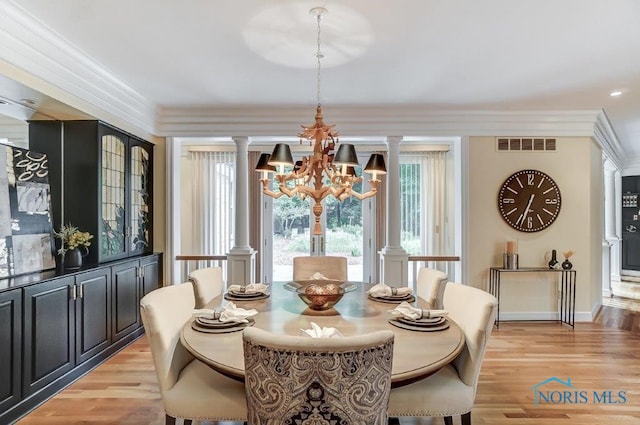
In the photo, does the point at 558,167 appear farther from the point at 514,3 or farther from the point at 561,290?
the point at 514,3

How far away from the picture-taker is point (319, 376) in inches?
47.4

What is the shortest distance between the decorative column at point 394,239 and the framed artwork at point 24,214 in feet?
11.4

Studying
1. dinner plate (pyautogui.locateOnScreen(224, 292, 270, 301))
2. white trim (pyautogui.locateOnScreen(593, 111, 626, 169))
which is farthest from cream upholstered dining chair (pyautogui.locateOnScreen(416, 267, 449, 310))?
white trim (pyautogui.locateOnScreen(593, 111, 626, 169))

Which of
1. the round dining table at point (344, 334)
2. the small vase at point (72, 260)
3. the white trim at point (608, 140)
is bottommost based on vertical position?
the round dining table at point (344, 334)

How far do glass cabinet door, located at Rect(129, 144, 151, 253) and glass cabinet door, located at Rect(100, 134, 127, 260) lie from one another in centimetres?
19

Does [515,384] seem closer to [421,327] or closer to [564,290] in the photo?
[421,327]

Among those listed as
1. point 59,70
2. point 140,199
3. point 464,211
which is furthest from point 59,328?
point 464,211

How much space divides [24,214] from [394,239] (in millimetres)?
3741

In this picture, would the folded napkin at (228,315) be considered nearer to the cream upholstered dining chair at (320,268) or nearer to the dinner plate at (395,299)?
the dinner plate at (395,299)

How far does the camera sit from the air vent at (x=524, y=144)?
4664 millimetres

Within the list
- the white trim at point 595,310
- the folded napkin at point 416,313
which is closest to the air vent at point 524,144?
the white trim at point 595,310

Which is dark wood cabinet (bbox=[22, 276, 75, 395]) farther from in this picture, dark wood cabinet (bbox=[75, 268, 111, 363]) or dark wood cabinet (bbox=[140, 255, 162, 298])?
dark wood cabinet (bbox=[140, 255, 162, 298])

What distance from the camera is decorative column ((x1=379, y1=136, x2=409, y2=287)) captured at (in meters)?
4.64

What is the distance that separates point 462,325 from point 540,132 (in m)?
3.62
